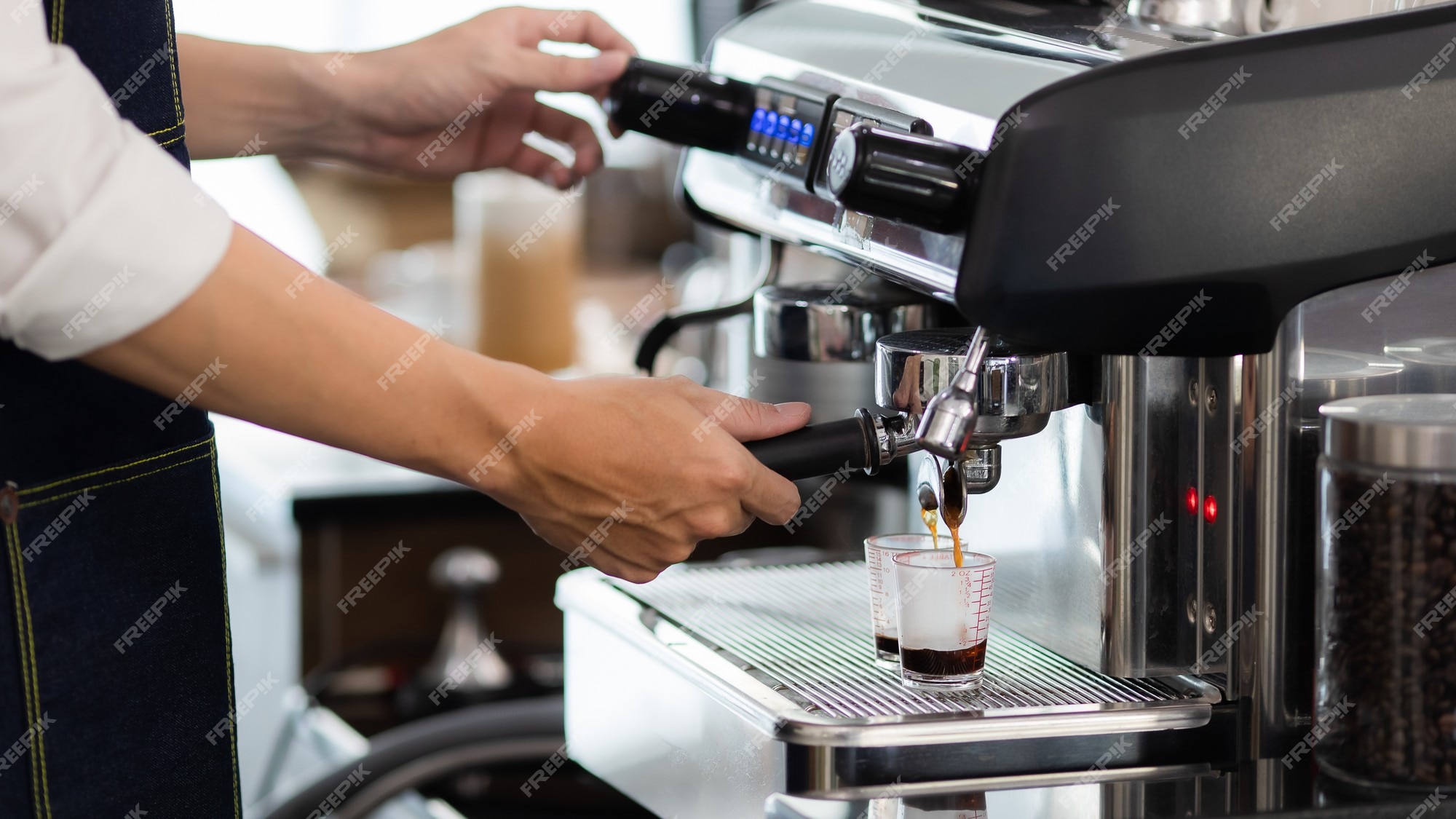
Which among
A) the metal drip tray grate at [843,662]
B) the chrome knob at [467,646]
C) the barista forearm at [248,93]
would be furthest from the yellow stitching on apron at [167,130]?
the chrome knob at [467,646]

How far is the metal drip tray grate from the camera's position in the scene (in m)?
0.70

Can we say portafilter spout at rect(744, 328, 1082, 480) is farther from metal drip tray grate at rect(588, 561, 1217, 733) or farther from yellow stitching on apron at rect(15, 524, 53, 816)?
yellow stitching on apron at rect(15, 524, 53, 816)

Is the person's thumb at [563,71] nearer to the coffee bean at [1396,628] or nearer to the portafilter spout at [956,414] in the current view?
the portafilter spout at [956,414]

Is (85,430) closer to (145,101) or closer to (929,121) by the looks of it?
(145,101)

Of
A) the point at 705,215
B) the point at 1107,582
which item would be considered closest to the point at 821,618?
the point at 1107,582

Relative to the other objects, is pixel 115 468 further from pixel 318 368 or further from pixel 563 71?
pixel 563 71

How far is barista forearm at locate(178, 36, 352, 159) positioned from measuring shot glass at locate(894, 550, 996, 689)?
599mm

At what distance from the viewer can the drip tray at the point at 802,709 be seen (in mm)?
678

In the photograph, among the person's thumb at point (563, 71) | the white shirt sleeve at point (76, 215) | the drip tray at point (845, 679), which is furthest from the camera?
the person's thumb at point (563, 71)

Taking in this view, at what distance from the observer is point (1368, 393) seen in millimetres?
708

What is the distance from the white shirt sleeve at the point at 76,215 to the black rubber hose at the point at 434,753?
0.56 metres

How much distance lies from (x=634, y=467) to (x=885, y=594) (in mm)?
143

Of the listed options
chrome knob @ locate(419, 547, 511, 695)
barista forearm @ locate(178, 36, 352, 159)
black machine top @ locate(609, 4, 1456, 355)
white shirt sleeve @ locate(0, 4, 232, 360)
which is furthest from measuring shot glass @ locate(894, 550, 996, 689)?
chrome knob @ locate(419, 547, 511, 695)

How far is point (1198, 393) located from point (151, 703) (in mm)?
539
